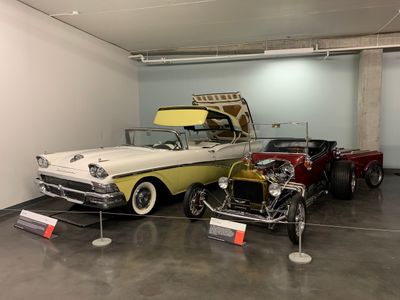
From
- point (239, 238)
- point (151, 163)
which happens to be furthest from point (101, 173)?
point (239, 238)

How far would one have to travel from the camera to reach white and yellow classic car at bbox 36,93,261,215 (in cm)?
422

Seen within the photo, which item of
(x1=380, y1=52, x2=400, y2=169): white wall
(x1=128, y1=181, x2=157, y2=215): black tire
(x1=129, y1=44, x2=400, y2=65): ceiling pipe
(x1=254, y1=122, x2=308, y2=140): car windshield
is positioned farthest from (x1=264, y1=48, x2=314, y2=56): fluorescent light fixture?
(x1=128, y1=181, x2=157, y2=215): black tire

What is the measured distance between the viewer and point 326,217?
4.58 metres

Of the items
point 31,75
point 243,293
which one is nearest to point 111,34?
point 31,75

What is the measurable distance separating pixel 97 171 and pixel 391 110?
7.28 m

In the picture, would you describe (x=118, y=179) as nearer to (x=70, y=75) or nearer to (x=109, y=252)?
→ (x=109, y=252)

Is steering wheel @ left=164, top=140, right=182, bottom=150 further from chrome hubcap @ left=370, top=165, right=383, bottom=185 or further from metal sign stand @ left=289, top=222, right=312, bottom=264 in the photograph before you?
chrome hubcap @ left=370, top=165, right=383, bottom=185

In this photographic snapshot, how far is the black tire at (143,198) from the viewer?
4562 mm

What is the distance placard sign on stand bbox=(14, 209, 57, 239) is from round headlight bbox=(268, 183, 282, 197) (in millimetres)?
2691

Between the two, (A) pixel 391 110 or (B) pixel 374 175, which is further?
(A) pixel 391 110

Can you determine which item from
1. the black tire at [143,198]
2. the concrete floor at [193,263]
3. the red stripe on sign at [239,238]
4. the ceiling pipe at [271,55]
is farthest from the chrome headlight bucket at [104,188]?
the ceiling pipe at [271,55]

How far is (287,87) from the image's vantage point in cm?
833

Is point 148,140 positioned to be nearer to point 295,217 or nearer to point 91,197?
point 91,197

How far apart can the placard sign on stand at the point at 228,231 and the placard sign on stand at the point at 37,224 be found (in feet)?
6.44
